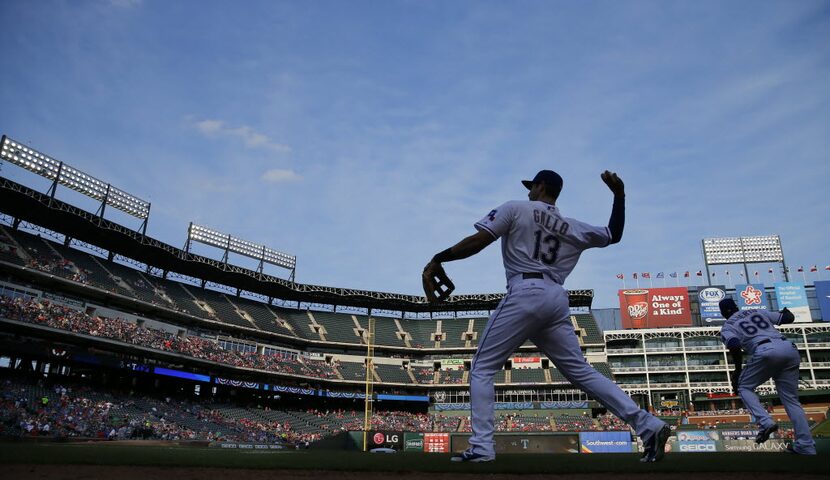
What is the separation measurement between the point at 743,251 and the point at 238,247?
5814 cm

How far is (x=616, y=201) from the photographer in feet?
19.2

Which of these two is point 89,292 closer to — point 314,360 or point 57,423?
point 57,423

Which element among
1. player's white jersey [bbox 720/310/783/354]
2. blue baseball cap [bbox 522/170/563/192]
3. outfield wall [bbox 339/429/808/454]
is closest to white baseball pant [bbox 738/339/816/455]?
player's white jersey [bbox 720/310/783/354]

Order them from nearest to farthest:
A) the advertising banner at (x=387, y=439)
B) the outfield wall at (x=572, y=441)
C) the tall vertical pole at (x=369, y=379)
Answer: the outfield wall at (x=572, y=441) < the advertising banner at (x=387, y=439) < the tall vertical pole at (x=369, y=379)

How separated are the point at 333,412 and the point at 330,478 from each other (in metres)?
50.2

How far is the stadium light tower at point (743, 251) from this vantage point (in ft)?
215

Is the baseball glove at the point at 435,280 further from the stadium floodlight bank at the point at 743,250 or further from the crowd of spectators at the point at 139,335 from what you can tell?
the stadium floodlight bank at the point at 743,250

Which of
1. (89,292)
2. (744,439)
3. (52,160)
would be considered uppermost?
(52,160)

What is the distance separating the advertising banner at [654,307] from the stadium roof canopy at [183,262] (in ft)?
15.7

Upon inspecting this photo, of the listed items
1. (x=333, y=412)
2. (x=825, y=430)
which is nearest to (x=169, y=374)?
(x=333, y=412)

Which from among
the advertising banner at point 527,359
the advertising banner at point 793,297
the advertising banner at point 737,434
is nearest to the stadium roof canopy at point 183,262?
the advertising banner at point 527,359

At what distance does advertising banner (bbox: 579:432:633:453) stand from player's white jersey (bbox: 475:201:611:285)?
30.7 meters

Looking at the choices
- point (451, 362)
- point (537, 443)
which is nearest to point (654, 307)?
point (451, 362)

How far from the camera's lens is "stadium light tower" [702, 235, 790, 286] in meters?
65.4
